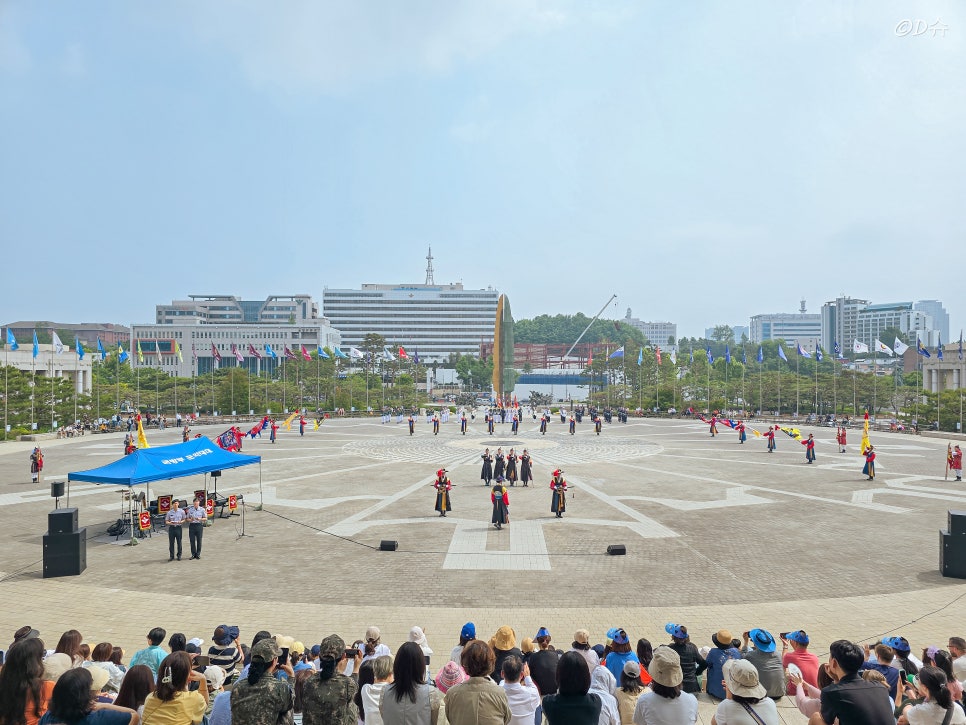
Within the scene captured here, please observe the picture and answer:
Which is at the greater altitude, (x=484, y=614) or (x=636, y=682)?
(x=636, y=682)

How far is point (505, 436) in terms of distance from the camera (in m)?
47.6

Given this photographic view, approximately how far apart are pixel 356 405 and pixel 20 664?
7655cm

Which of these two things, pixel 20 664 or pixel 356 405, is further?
pixel 356 405

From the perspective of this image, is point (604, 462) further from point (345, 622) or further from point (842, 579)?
point (345, 622)

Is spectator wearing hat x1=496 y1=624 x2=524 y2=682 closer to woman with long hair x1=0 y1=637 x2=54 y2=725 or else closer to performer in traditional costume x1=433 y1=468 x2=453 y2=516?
woman with long hair x1=0 y1=637 x2=54 y2=725

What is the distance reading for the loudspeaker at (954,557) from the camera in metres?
13.7

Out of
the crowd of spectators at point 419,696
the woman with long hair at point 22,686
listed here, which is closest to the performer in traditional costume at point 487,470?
the crowd of spectators at point 419,696

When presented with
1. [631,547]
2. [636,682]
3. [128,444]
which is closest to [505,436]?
[128,444]

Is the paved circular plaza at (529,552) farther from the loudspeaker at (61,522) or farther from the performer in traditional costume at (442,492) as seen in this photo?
the loudspeaker at (61,522)

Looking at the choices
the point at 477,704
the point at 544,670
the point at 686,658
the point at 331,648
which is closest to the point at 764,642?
the point at 686,658

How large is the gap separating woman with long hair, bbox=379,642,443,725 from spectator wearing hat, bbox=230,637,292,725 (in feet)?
2.79

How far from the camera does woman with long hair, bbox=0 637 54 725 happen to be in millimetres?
5109

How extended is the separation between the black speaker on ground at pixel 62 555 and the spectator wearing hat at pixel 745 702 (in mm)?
13989

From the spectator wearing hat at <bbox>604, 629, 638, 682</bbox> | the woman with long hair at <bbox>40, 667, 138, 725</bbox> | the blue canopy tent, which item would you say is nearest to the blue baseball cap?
the spectator wearing hat at <bbox>604, 629, 638, 682</bbox>
